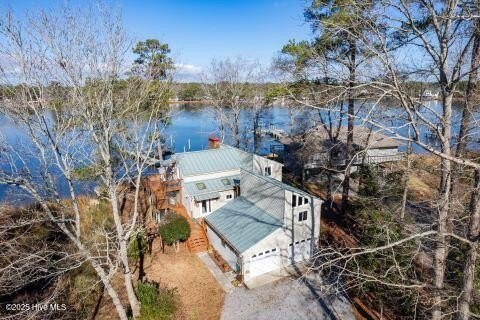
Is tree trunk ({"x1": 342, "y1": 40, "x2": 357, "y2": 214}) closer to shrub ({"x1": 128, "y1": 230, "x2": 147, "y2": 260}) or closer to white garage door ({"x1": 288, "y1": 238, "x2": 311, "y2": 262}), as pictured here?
white garage door ({"x1": 288, "y1": 238, "x2": 311, "y2": 262})

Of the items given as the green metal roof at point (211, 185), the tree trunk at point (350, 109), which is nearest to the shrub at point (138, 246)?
the green metal roof at point (211, 185)

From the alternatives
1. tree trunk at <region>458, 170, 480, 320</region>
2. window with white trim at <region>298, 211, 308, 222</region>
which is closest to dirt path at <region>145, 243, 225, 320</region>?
window with white trim at <region>298, 211, 308, 222</region>

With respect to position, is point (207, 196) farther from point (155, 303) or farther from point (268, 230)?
point (155, 303)

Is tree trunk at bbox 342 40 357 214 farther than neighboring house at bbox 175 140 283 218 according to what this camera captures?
No

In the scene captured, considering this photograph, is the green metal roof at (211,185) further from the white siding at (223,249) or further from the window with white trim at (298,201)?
the window with white trim at (298,201)

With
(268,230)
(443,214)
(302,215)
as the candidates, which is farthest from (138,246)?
(443,214)

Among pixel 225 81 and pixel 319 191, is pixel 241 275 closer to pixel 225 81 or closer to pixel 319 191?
pixel 319 191
